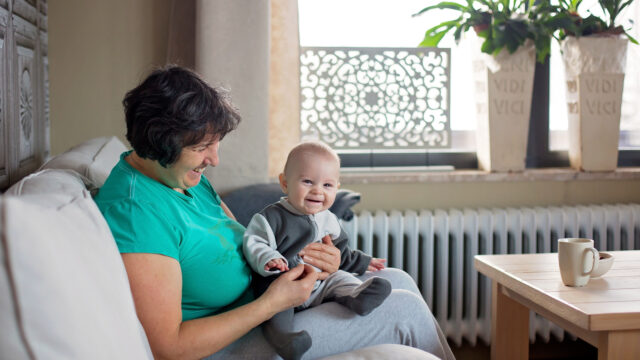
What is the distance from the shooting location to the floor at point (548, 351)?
2656 millimetres

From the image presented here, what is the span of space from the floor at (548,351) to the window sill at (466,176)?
2.46 ft

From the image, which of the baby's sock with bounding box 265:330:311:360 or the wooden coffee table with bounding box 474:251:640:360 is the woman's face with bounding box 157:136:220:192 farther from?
the wooden coffee table with bounding box 474:251:640:360

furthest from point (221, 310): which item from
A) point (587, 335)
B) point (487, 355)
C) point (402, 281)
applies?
point (487, 355)

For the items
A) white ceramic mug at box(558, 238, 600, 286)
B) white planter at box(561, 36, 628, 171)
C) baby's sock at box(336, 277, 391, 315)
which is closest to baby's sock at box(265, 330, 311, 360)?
baby's sock at box(336, 277, 391, 315)

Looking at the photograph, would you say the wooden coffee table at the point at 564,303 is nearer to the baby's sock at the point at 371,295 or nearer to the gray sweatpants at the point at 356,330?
the gray sweatpants at the point at 356,330

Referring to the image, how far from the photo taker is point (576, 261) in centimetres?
149

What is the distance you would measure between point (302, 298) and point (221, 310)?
0.64 ft

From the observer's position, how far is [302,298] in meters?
1.31

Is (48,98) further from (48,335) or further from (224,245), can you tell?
(48,335)

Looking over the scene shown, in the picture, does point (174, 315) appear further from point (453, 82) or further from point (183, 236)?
point (453, 82)

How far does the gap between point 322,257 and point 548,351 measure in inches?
65.2

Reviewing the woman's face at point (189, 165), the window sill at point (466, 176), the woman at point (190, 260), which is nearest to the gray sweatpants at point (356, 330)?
the woman at point (190, 260)

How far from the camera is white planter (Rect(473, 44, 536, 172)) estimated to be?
2508 millimetres

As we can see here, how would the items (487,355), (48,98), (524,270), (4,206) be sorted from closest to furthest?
1. (4,206)
2. (524,270)
3. (48,98)
4. (487,355)
